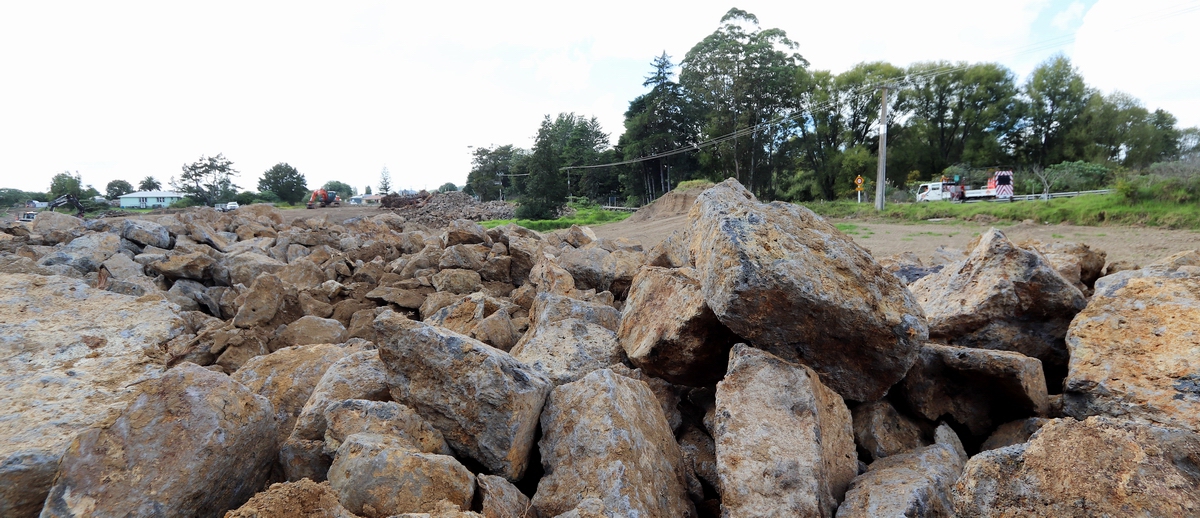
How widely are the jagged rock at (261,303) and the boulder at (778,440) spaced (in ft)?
16.6

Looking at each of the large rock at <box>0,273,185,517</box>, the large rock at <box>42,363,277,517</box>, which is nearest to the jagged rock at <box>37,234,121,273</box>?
the large rock at <box>0,273,185,517</box>

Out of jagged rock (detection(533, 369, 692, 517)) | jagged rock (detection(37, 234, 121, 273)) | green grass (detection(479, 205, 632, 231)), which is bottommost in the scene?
green grass (detection(479, 205, 632, 231))

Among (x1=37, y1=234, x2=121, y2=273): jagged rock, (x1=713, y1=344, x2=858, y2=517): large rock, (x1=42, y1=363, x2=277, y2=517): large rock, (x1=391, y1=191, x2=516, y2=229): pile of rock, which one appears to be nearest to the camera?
(x1=42, y1=363, x2=277, y2=517): large rock

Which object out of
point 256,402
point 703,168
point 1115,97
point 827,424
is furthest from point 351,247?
point 1115,97

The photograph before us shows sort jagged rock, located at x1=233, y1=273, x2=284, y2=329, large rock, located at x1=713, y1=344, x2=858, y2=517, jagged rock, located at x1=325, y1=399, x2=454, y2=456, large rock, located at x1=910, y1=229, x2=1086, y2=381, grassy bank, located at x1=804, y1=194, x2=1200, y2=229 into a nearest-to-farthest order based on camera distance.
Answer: large rock, located at x1=713, y1=344, x2=858, y2=517
jagged rock, located at x1=325, y1=399, x2=454, y2=456
large rock, located at x1=910, y1=229, x2=1086, y2=381
jagged rock, located at x1=233, y1=273, x2=284, y2=329
grassy bank, located at x1=804, y1=194, x2=1200, y2=229

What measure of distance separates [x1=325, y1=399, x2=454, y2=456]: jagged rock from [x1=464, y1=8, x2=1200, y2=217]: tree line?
115 ft

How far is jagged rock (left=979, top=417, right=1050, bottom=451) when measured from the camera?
2.75m

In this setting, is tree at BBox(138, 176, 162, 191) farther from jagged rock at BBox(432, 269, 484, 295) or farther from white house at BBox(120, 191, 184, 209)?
jagged rock at BBox(432, 269, 484, 295)

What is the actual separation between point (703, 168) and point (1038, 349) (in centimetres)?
4207

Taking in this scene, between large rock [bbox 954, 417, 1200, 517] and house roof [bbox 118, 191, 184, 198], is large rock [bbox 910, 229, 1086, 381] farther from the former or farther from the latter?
house roof [bbox 118, 191, 184, 198]

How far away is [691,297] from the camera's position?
318 centimetres

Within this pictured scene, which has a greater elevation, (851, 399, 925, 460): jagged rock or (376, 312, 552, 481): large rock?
(376, 312, 552, 481): large rock

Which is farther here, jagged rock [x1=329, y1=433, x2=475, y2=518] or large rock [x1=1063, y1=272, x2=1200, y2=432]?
large rock [x1=1063, y1=272, x2=1200, y2=432]

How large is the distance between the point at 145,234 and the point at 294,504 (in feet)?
37.0
